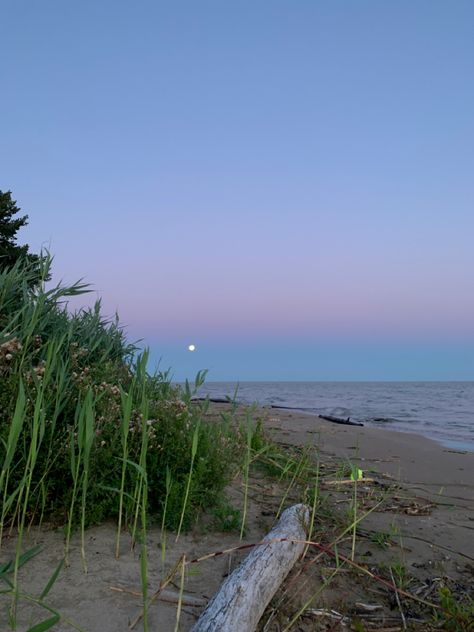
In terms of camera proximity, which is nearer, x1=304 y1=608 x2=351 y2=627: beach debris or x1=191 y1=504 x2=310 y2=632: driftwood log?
x1=191 y1=504 x2=310 y2=632: driftwood log

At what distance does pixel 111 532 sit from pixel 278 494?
173 centimetres

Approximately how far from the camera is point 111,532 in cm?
Answer: 342

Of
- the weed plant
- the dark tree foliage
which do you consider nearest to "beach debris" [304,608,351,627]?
the weed plant

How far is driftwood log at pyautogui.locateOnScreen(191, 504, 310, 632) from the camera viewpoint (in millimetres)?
2238

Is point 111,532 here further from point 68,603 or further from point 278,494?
point 278,494

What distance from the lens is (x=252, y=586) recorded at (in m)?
2.49

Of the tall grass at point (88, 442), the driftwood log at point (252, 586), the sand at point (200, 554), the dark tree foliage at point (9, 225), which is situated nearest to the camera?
the driftwood log at point (252, 586)

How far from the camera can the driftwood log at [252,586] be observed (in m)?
2.24

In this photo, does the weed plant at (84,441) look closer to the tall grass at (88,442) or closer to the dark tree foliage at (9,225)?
the tall grass at (88,442)

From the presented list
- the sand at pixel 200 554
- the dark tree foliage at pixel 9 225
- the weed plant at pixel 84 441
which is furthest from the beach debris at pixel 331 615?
the dark tree foliage at pixel 9 225

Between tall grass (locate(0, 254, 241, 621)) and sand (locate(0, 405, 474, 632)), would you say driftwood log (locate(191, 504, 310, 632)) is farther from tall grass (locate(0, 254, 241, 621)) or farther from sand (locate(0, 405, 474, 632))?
tall grass (locate(0, 254, 241, 621))

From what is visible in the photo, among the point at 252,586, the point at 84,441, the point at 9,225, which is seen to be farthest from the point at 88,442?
the point at 9,225

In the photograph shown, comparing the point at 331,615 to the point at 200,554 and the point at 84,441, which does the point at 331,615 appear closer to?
the point at 200,554

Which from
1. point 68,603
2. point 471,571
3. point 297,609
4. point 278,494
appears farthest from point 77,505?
point 471,571
